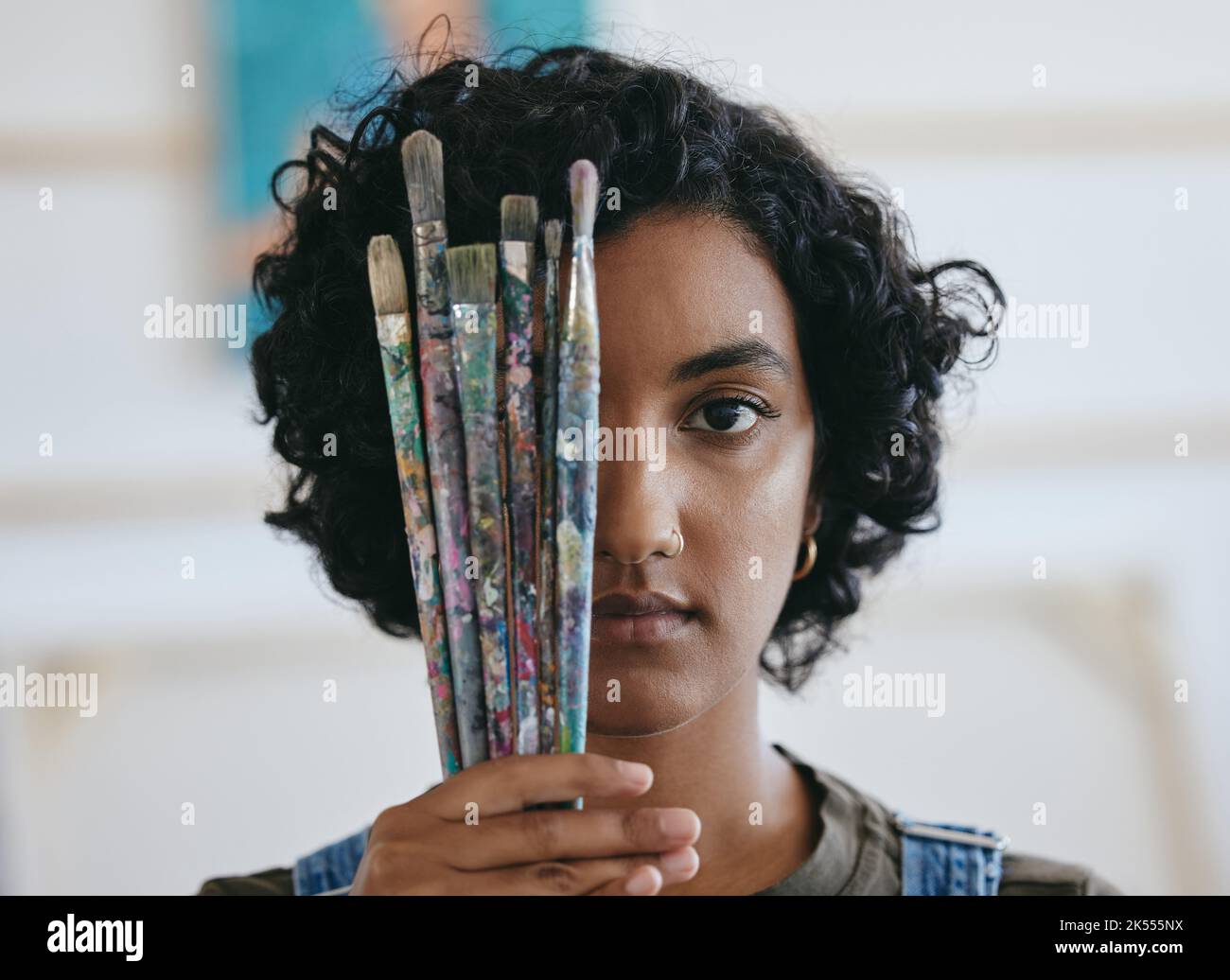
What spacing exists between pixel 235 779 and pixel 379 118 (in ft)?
3.90

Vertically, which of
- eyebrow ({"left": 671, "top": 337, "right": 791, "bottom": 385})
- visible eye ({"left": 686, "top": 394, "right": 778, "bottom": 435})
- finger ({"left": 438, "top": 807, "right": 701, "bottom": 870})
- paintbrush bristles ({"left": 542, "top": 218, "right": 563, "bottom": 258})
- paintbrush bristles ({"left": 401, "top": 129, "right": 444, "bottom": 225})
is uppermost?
paintbrush bristles ({"left": 401, "top": 129, "right": 444, "bottom": 225})

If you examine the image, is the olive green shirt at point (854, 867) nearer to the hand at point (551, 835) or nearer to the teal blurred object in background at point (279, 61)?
the hand at point (551, 835)

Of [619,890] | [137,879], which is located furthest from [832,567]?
[137,879]

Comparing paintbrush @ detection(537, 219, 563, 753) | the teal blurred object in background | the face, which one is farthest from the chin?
the teal blurred object in background

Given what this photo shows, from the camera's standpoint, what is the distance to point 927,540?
1.74m

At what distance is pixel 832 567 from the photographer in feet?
3.49

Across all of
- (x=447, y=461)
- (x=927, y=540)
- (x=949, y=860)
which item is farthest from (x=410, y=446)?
(x=927, y=540)

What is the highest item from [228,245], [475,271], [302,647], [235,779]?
[228,245]

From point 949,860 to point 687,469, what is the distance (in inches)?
17.8

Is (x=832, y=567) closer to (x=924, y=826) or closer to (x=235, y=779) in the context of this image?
(x=924, y=826)

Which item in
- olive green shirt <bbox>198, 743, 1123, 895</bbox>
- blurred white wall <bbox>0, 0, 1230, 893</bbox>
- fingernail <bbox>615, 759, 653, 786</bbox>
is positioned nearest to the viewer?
fingernail <bbox>615, 759, 653, 786</bbox>

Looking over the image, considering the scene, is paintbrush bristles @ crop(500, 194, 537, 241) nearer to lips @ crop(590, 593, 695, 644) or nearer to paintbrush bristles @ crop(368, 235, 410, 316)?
paintbrush bristles @ crop(368, 235, 410, 316)

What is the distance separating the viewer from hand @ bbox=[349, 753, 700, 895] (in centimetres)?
63

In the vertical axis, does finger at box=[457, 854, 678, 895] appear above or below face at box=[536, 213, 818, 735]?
below
